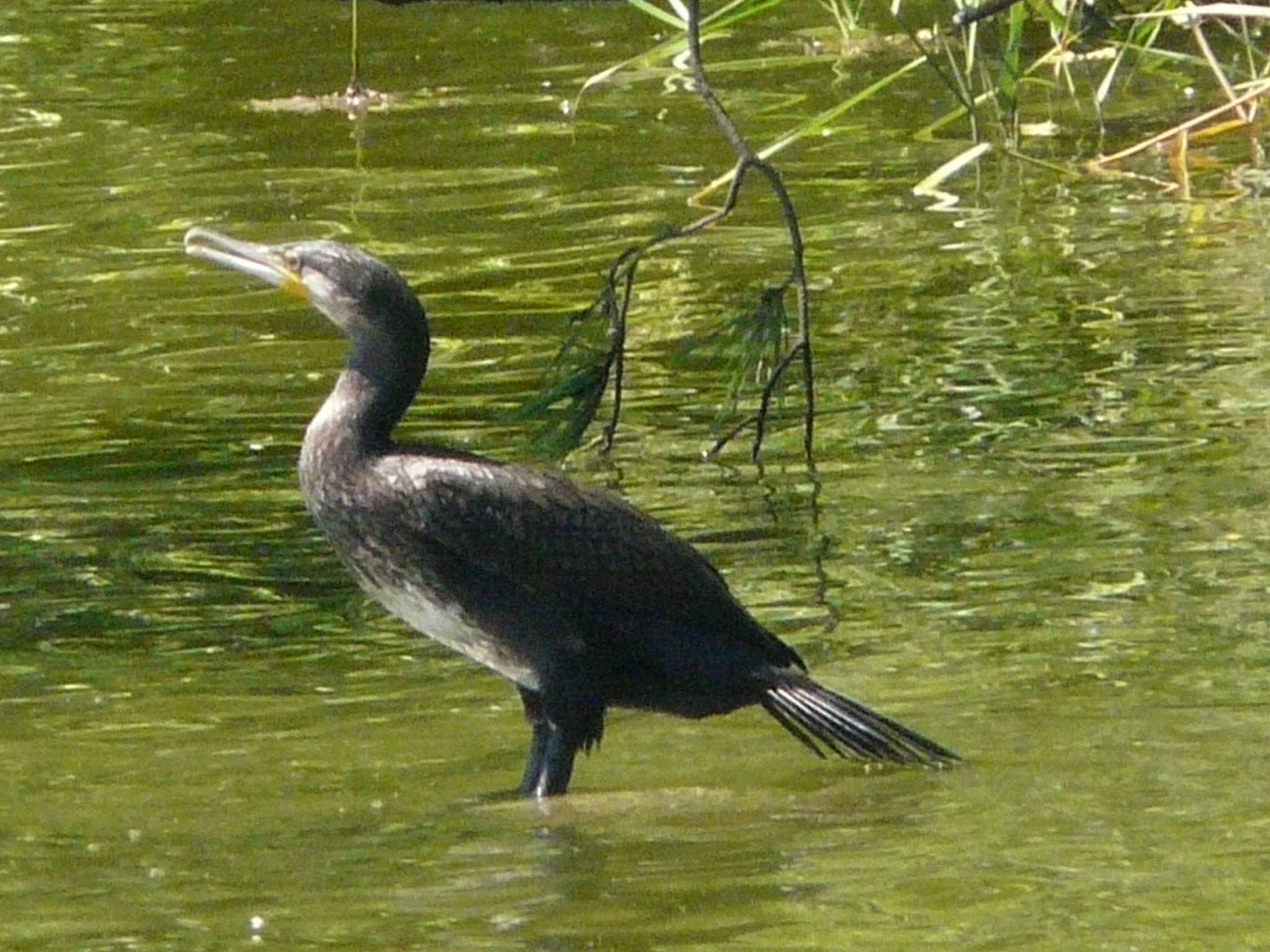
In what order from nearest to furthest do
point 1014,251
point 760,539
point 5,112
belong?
point 760,539 < point 1014,251 < point 5,112

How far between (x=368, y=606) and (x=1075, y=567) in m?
1.61

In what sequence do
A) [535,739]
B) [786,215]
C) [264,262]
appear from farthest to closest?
1. [786,215]
2. [264,262]
3. [535,739]

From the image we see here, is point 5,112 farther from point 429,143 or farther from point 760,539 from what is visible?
point 760,539

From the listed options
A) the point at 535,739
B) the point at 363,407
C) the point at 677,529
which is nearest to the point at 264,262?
the point at 363,407

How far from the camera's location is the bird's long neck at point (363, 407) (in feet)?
20.7

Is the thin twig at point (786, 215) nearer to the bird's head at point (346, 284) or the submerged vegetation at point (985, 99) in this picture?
the submerged vegetation at point (985, 99)

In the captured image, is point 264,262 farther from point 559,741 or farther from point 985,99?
point 985,99

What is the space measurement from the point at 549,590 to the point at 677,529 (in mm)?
1691

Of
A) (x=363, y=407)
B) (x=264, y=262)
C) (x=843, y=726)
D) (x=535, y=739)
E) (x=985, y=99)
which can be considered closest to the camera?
(x=843, y=726)

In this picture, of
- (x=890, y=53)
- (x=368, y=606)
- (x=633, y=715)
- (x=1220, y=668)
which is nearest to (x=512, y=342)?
(x=368, y=606)

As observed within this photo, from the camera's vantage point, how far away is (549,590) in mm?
6215

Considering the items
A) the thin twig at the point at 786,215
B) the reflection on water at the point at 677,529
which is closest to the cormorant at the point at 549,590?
the reflection on water at the point at 677,529

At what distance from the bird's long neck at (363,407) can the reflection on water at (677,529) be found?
21.5 inches

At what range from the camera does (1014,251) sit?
35.6 feet
